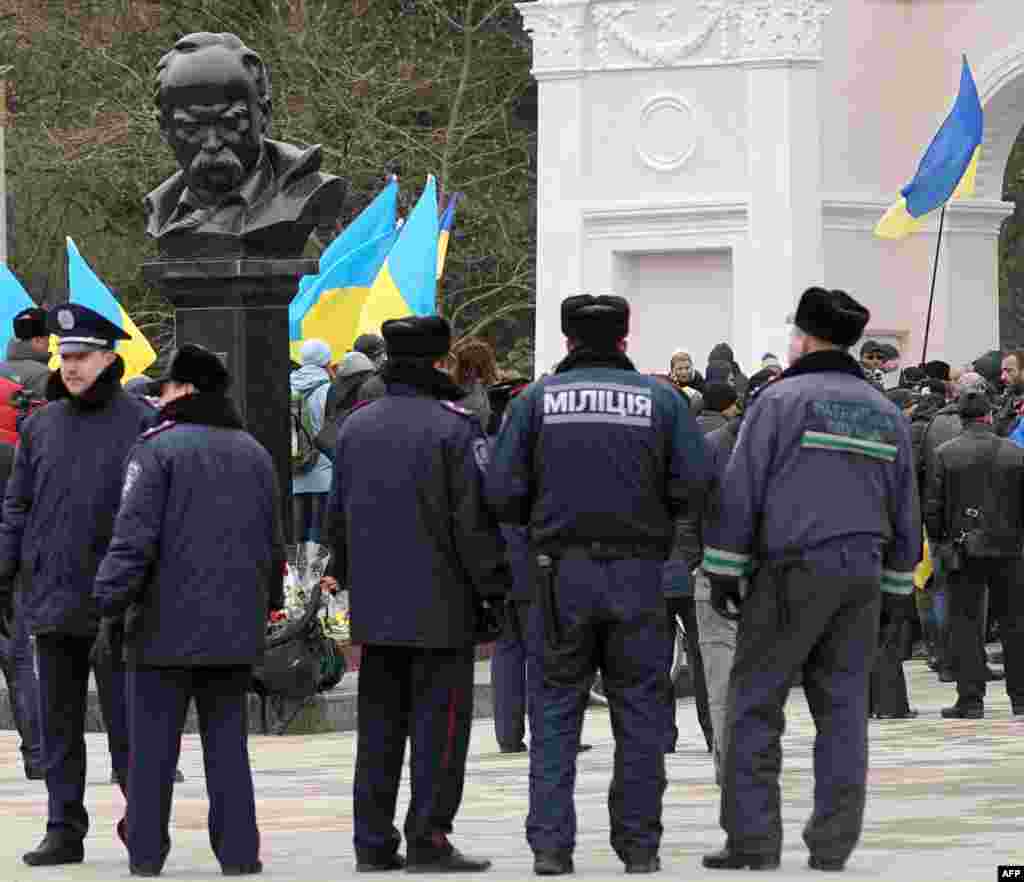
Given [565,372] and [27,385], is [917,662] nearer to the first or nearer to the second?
[27,385]

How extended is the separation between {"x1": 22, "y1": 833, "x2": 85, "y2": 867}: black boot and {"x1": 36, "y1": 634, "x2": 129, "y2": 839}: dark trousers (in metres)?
0.02

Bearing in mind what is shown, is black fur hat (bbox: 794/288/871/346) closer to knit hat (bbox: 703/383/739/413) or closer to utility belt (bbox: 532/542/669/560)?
utility belt (bbox: 532/542/669/560)

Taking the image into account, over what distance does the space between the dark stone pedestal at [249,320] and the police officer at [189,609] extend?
5301mm

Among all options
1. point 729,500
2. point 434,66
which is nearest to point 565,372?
point 729,500

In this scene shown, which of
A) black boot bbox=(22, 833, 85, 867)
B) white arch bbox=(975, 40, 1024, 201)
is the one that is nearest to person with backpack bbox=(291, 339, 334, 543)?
black boot bbox=(22, 833, 85, 867)

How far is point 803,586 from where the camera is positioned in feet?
36.7

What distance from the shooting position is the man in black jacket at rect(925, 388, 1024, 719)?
17.9m

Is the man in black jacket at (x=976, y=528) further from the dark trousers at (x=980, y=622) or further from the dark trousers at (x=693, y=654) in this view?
the dark trousers at (x=693, y=654)

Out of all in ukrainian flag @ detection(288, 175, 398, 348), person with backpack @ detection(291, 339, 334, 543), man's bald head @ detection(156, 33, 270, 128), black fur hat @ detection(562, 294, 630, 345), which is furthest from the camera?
ukrainian flag @ detection(288, 175, 398, 348)

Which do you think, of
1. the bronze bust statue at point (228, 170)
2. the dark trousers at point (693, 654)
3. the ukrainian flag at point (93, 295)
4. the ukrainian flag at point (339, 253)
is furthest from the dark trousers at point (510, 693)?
the ukrainian flag at point (339, 253)

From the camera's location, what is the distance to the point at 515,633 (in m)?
15.9

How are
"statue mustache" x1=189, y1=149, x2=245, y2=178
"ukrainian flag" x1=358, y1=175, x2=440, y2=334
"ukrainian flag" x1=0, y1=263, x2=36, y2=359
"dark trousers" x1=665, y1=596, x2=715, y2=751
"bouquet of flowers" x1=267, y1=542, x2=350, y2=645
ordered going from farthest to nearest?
"ukrainian flag" x1=0, y1=263, x2=36, y2=359 < "ukrainian flag" x1=358, y1=175, x2=440, y2=334 < "bouquet of flowers" x1=267, y1=542, x2=350, y2=645 < "statue mustache" x1=189, y1=149, x2=245, y2=178 < "dark trousers" x1=665, y1=596, x2=715, y2=751

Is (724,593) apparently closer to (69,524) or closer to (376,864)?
(376,864)

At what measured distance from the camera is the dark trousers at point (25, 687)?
48.6ft
